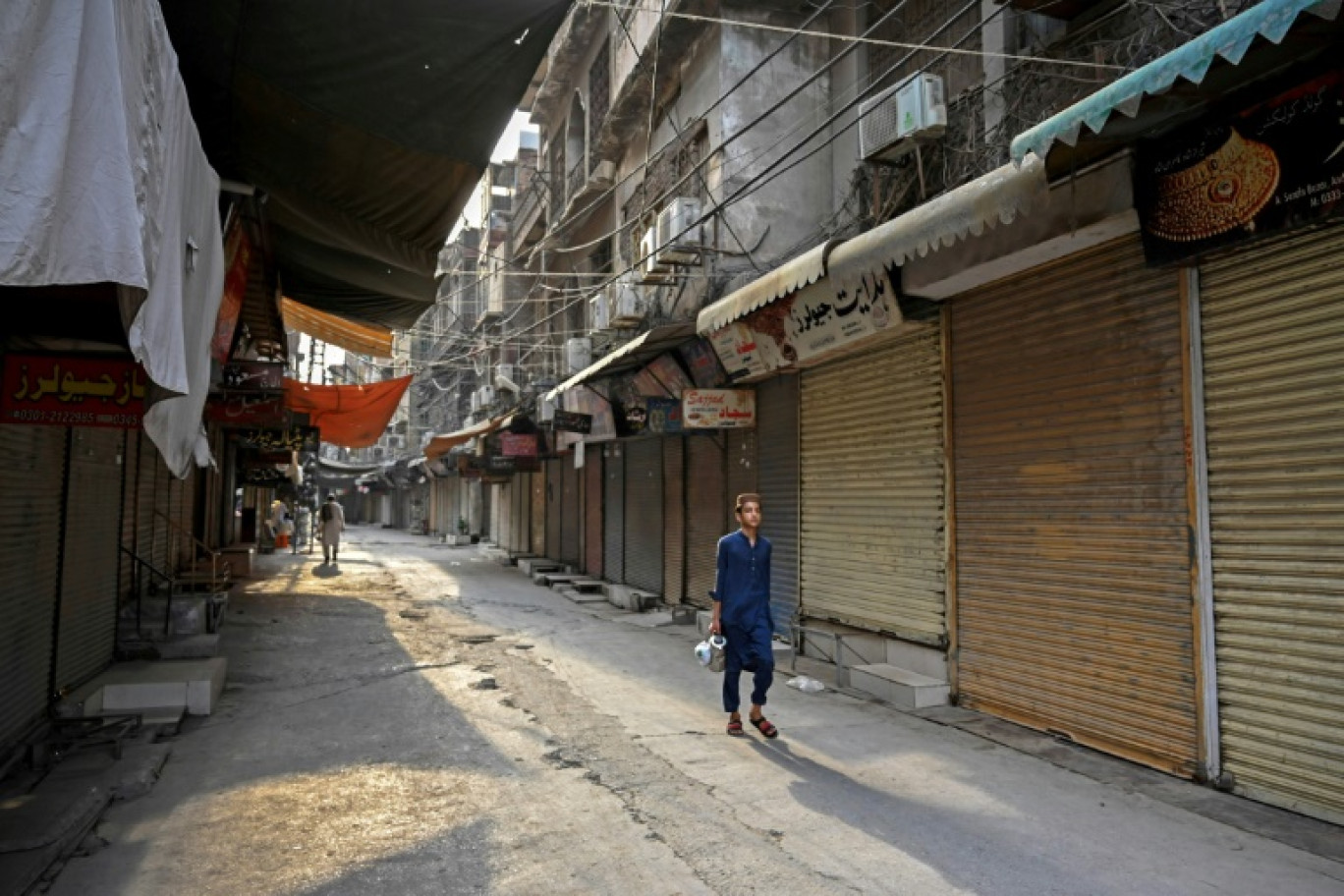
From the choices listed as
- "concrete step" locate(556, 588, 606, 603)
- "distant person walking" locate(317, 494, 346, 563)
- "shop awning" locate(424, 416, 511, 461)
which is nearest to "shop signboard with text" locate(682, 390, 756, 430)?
"concrete step" locate(556, 588, 606, 603)

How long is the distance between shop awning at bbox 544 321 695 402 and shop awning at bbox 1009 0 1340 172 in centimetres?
627

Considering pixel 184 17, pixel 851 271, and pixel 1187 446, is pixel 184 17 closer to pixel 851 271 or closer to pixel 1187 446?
pixel 851 271

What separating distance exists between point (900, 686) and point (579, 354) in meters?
13.6

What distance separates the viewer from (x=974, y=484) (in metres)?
7.51

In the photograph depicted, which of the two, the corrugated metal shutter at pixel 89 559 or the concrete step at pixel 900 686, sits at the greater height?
the corrugated metal shutter at pixel 89 559

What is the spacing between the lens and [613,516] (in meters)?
18.0

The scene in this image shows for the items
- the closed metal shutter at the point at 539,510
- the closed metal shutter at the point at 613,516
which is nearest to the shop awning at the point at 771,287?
the closed metal shutter at the point at 613,516

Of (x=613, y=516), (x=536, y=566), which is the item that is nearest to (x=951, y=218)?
(x=613, y=516)

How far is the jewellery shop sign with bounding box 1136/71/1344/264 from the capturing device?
4551 millimetres

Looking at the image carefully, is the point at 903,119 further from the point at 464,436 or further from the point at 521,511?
the point at 521,511

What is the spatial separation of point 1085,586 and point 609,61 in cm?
1681

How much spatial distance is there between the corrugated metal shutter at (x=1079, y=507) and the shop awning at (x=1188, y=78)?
0.99 metres

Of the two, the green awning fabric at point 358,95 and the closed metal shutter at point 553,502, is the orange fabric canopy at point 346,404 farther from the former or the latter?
the green awning fabric at point 358,95

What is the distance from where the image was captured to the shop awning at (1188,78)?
3748 mm
